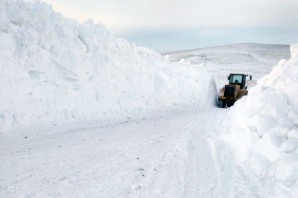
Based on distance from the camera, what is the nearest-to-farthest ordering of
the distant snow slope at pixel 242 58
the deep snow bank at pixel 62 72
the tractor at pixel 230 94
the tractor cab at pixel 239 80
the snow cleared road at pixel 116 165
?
the snow cleared road at pixel 116 165, the deep snow bank at pixel 62 72, the tractor at pixel 230 94, the tractor cab at pixel 239 80, the distant snow slope at pixel 242 58

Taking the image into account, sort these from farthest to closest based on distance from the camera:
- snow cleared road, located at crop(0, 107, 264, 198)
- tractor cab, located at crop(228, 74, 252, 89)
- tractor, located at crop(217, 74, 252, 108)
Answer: tractor cab, located at crop(228, 74, 252, 89), tractor, located at crop(217, 74, 252, 108), snow cleared road, located at crop(0, 107, 264, 198)

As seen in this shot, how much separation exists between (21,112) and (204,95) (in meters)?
18.2

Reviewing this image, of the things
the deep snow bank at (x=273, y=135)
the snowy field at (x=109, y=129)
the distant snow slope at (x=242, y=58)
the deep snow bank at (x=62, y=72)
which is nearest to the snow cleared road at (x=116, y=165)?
the snowy field at (x=109, y=129)

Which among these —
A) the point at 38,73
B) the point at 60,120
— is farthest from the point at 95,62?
the point at 60,120

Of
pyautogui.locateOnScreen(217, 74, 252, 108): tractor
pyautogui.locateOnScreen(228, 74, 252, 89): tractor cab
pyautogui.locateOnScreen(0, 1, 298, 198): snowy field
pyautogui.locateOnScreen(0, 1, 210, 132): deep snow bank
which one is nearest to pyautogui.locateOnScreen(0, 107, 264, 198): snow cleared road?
pyautogui.locateOnScreen(0, 1, 298, 198): snowy field

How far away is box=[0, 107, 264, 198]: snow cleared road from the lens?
207 inches

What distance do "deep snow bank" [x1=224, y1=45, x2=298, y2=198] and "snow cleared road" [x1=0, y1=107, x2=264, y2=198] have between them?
14.1 inches

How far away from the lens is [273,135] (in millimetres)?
6695

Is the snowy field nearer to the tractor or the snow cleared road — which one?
the snow cleared road

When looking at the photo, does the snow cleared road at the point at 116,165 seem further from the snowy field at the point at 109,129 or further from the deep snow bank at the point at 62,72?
the deep snow bank at the point at 62,72

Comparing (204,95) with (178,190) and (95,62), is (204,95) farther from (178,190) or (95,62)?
(178,190)

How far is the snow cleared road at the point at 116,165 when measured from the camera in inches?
207

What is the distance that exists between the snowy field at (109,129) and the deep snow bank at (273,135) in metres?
0.02

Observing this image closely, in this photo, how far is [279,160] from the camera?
19.6 ft
